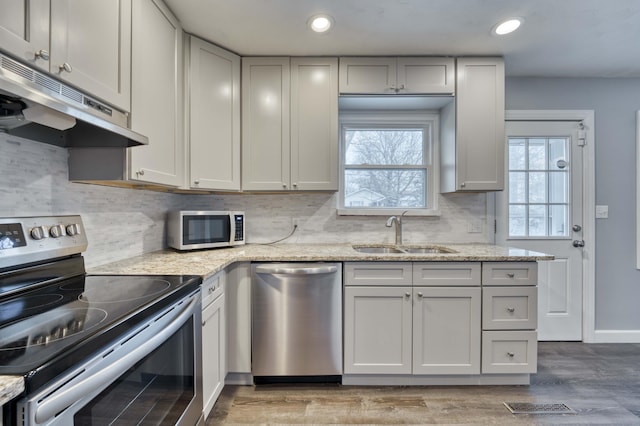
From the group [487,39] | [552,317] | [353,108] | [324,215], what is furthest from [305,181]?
[552,317]

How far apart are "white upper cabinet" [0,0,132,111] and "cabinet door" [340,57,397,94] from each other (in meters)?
1.39

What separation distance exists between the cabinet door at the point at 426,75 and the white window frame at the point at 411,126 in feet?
1.24

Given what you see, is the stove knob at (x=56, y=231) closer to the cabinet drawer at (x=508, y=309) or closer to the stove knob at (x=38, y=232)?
the stove knob at (x=38, y=232)

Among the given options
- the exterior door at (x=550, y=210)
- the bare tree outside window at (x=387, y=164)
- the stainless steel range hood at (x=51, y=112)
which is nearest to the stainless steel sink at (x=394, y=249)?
the bare tree outside window at (x=387, y=164)

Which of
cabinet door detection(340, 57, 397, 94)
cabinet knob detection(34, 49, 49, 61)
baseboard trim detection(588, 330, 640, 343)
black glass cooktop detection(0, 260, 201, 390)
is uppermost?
cabinet door detection(340, 57, 397, 94)

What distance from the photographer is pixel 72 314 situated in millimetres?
937

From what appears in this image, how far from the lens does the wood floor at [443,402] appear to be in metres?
1.75

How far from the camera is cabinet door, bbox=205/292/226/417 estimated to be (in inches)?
61.6

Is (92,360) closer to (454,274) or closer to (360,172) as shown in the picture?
(454,274)

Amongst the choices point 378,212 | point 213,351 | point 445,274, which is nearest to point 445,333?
point 445,274

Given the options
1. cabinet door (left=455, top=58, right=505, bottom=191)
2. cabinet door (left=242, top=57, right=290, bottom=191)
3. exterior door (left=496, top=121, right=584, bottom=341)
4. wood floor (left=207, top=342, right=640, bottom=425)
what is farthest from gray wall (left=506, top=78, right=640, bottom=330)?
cabinet door (left=242, top=57, right=290, bottom=191)

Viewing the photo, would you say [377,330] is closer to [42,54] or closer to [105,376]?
[105,376]

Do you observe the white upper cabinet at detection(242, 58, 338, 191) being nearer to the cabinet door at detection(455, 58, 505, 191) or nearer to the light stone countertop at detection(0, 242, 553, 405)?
the light stone countertop at detection(0, 242, 553, 405)

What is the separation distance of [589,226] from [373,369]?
89.6 inches
